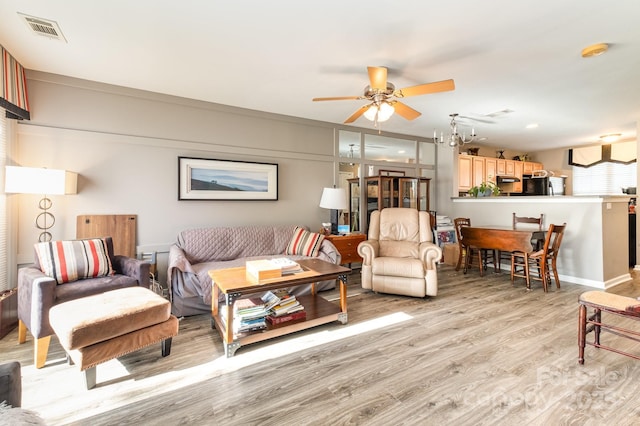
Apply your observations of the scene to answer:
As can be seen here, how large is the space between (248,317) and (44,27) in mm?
2700

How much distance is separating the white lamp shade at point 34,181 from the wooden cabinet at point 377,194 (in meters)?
3.70

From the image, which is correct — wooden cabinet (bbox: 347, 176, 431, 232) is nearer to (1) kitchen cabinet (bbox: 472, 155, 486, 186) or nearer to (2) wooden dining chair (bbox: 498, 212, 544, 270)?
(2) wooden dining chair (bbox: 498, 212, 544, 270)

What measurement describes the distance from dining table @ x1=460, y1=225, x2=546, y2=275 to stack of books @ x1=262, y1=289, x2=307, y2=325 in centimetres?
309

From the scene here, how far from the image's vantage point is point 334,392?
175cm

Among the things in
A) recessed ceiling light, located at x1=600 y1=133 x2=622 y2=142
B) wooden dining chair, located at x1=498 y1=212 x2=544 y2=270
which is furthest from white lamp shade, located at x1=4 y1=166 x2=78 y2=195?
recessed ceiling light, located at x1=600 y1=133 x2=622 y2=142

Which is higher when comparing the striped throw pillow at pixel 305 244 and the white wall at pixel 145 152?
the white wall at pixel 145 152

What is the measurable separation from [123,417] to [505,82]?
4.28 metres

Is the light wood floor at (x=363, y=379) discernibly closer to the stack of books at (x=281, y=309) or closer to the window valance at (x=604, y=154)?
the stack of books at (x=281, y=309)

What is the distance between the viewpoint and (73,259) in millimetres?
2496

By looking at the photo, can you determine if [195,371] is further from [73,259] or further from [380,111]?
[380,111]

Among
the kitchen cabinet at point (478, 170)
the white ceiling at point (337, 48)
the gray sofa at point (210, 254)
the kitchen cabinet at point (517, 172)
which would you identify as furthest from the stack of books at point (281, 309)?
the kitchen cabinet at point (517, 172)

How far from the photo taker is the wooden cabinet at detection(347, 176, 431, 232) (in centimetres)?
496

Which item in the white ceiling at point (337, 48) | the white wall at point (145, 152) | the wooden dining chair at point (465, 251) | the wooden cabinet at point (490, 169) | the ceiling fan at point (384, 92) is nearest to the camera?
the white ceiling at point (337, 48)

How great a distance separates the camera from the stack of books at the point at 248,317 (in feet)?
7.56
